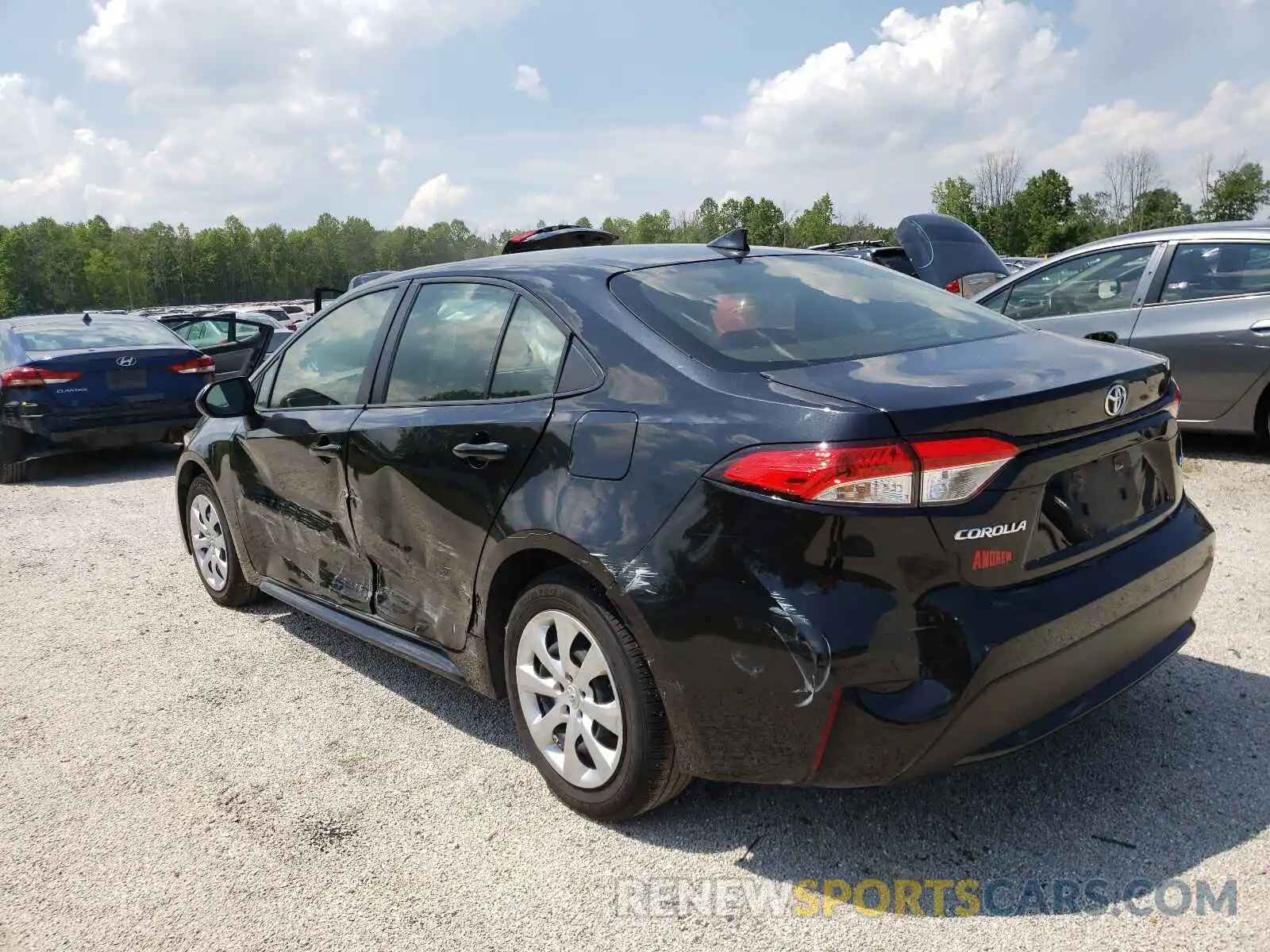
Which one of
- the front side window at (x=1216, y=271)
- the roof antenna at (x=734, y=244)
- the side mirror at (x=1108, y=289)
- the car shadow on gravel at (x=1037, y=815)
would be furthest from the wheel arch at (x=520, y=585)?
the side mirror at (x=1108, y=289)

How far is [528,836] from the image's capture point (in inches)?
113

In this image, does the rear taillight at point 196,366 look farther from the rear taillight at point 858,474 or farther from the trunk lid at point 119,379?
the rear taillight at point 858,474

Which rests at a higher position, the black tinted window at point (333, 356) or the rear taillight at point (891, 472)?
the black tinted window at point (333, 356)

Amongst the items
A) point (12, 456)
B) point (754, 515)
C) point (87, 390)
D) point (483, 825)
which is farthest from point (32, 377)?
point (754, 515)

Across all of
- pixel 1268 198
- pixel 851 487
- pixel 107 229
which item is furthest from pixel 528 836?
pixel 107 229

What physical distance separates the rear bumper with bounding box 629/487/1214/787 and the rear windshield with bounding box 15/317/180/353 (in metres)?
8.34

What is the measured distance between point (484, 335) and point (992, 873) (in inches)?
85.3

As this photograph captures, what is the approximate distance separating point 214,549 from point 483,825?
2740mm

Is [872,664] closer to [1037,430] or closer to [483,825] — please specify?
[1037,430]

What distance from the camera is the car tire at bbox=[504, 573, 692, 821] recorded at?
264 centimetres

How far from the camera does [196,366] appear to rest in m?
9.33

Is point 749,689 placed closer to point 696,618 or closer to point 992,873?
point 696,618

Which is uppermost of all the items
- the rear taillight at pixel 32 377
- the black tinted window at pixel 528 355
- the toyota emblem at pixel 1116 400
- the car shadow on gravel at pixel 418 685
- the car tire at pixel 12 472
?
the black tinted window at pixel 528 355

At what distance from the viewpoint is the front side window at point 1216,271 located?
6426mm
